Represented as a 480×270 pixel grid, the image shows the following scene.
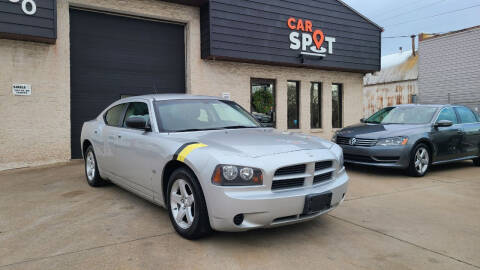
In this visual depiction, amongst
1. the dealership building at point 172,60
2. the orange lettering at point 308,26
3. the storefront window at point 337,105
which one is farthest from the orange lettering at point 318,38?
the storefront window at point 337,105

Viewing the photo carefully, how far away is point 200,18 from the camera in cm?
1076

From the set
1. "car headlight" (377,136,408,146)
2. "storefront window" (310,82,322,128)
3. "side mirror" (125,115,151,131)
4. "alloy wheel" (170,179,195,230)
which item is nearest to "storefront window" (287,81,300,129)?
"storefront window" (310,82,322,128)

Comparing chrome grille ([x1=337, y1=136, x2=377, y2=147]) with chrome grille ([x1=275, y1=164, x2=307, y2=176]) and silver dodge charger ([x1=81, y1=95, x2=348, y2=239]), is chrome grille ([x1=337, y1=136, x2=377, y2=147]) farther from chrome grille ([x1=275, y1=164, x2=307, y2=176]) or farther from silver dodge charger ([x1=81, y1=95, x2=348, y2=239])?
chrome grille ([x1=275, y1=164, x2=307, y2=176])

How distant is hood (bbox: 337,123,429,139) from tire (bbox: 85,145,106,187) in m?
5.01

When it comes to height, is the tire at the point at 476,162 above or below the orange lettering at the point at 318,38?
below

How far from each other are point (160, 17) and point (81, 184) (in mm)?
5883

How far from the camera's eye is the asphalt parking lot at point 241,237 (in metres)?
3.04

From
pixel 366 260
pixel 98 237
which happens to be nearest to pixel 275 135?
pixel 366 260

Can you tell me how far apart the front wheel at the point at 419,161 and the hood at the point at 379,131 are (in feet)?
1.29

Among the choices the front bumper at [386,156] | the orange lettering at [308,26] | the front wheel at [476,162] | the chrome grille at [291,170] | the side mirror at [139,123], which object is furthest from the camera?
the orange lettering at [308,26]

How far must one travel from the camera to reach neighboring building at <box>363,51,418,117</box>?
25.0 m

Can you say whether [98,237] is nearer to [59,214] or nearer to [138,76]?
[59,214]

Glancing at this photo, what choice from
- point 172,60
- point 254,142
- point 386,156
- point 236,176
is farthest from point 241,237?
point 172,60

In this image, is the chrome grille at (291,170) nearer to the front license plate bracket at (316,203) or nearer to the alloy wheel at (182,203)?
the front license plate bracket at (316,203)
